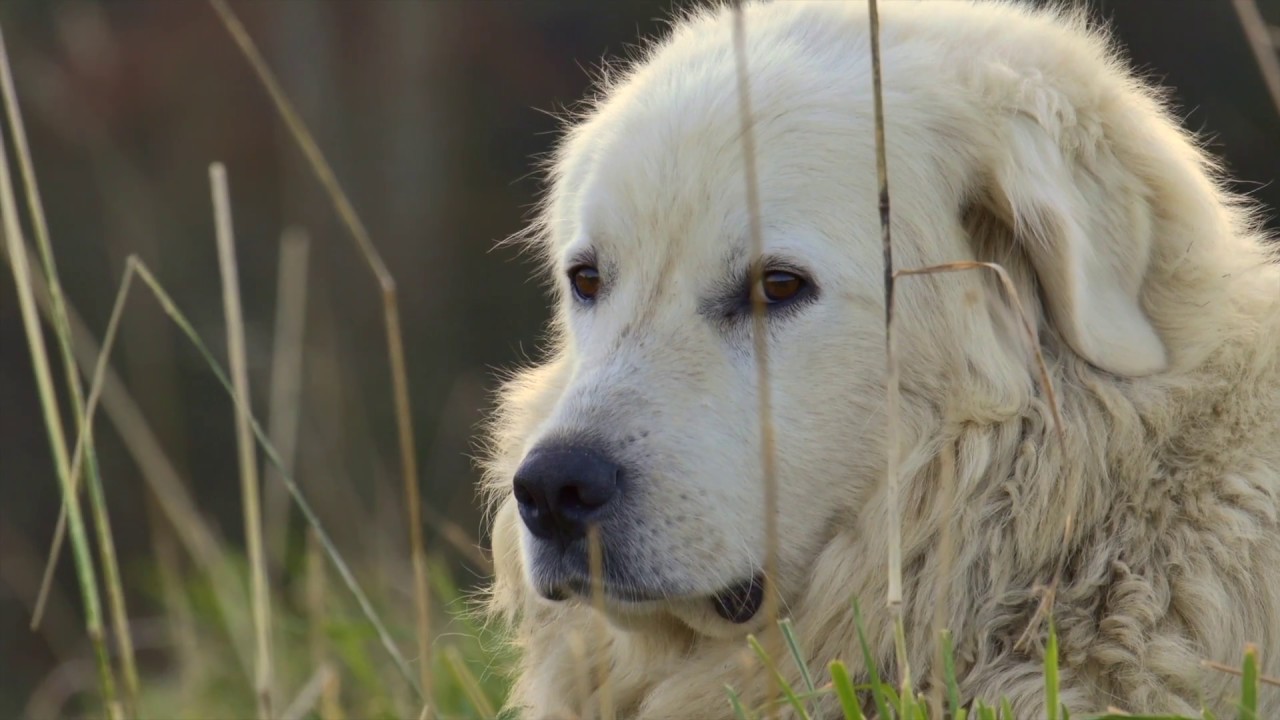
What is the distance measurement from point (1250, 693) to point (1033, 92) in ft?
4.24

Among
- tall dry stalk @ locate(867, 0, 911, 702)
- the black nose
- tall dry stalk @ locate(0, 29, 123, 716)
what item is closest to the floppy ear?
tall dry stalk @ locate(867, 0, 911, 702)

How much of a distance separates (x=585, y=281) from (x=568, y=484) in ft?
2.16

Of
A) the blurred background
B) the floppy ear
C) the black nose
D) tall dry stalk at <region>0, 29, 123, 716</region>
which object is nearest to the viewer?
tall dry stalk at <region>0, 29, 123, 716</region>

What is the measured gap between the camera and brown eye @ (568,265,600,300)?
3.02 metres

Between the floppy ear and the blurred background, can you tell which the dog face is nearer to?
the floppy ear

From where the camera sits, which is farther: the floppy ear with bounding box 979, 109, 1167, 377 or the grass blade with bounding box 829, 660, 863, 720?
the floppy ear with bounding box 979, 109, 1167, 377

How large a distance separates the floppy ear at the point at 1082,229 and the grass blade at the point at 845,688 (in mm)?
881

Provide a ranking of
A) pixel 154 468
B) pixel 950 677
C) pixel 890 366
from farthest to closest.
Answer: pixel 154 468
pixel 890 366
pixel 950 677

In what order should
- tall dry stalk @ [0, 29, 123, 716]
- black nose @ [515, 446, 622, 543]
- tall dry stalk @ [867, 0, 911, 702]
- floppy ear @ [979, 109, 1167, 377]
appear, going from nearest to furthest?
1. tall dry stalk @ [867, 0, 911, 702]
2. tall dry stalk @ [0, 29, 123, 716]
3. black nose @ [515, 446, 622, 543]
4. floppy ear @ [979, 109, 1167, 377]

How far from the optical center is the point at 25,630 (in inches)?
476

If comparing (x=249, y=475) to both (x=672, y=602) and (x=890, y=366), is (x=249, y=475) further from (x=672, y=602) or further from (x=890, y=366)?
(x=890, y=366)

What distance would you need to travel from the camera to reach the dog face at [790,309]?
2.56m

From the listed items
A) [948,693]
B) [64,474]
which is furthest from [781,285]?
[64,474]

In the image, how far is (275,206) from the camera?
13.6m
